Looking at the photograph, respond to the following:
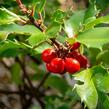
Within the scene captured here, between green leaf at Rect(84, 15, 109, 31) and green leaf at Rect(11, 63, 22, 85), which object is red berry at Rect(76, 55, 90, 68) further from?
green leaf at Rect(11, 63, 22, 85)

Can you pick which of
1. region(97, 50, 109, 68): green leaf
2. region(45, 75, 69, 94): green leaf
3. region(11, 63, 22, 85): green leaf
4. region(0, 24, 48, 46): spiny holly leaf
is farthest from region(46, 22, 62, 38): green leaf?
region(11, 63, 22, 85): green leaf

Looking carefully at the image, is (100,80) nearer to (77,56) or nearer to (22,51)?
(77,56)

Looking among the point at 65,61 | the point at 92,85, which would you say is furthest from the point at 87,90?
the point at 65,61

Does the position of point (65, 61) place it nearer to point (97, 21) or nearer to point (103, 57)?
point (97, 21)

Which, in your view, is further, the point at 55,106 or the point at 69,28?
the point at 55,106

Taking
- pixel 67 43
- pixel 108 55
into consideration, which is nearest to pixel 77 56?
pixel 67 43

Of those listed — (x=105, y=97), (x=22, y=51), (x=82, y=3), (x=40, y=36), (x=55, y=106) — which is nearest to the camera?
(x=40, y=36)

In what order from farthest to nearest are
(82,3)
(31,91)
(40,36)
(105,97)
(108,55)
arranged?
(82,3), (31,91), (108,55), (105,97), (40,36)

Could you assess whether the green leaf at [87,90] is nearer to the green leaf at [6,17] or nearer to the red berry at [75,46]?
the red berry at [75,46]
